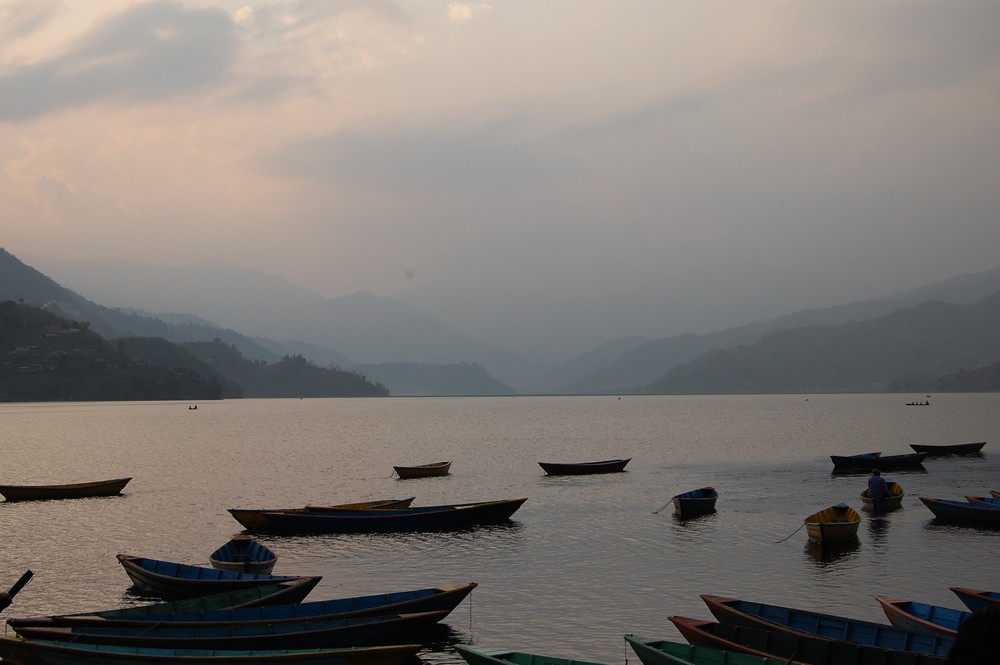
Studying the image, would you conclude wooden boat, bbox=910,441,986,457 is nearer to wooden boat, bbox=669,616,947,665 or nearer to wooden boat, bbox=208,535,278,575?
wooden boat, bbox=208,535,278,575

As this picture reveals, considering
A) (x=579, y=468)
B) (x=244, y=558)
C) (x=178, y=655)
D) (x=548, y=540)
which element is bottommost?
(x=548, y=540)

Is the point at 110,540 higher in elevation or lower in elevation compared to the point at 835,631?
lower

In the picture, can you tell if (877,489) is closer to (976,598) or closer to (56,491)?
(976,598)

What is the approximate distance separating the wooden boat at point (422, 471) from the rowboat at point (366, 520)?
33767mm

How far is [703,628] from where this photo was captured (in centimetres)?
2227

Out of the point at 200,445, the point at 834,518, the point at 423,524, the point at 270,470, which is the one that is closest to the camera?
the point at 834,518

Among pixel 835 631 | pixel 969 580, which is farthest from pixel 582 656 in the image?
pixel 969 580

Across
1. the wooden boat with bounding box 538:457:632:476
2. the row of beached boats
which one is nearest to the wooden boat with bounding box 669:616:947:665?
the row of beached boats

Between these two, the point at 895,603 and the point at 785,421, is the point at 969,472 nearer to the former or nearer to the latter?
the point at 895,603

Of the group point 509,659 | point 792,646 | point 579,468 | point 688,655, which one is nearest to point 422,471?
point 579,468

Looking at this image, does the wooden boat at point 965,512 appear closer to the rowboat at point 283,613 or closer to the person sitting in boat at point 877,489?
the person sitting in boat at point 877,489

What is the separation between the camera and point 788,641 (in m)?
21.1

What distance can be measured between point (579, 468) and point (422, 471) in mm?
15035

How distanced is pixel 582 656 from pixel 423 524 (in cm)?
2242
